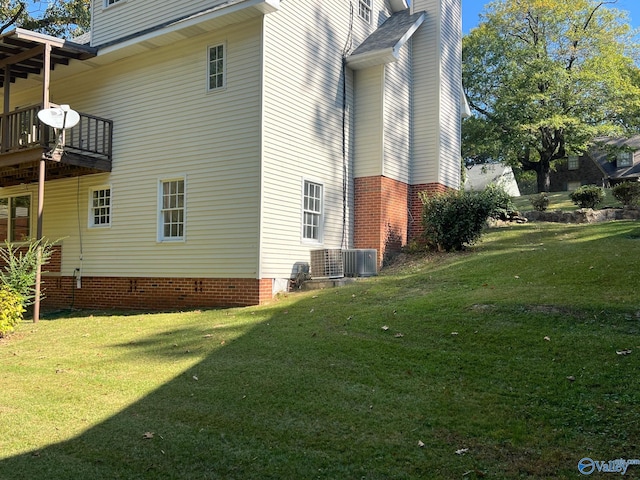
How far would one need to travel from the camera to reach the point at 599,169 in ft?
131

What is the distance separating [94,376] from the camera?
6.42 metres

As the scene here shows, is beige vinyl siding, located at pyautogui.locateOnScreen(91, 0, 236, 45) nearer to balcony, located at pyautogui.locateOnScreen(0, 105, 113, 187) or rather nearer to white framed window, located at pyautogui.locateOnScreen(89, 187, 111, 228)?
balcony, located at pyautogui.locateOnScreen(0, 105, 113, 187)

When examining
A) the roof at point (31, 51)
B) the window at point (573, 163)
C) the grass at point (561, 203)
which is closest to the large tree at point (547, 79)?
the grass at point (561, 203)

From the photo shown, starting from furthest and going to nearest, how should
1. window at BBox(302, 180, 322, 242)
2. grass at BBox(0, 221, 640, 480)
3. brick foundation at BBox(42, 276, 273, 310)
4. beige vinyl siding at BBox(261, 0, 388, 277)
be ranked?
window at BBox(302, 180, 322, 242), beige vinyl siding at BBox(261, 0, 388, 277), brick foundation at BBox(42, 276, 273, 310), grass at BBox(0, 221, 640, 480)

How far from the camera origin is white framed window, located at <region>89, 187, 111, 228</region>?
13.6m

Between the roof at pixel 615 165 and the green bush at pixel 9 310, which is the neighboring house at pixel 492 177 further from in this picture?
the green bush at pixel 9 310

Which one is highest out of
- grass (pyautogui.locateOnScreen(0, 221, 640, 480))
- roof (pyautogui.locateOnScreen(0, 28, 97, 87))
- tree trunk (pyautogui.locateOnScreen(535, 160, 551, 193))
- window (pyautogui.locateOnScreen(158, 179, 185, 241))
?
tree trunk (pyautogui.locateOnScreen(535, 160, 551, 193))

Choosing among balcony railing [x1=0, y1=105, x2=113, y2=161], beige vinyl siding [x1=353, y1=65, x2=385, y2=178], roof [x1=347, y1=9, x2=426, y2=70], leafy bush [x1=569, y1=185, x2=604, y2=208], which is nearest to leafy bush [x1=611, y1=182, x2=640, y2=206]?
leafy bush [x1=569, y1=185, x2=604, y2=208]

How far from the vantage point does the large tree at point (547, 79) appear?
28.9 meters

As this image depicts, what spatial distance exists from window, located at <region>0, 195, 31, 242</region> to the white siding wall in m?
11.8

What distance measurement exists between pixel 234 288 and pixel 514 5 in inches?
1149

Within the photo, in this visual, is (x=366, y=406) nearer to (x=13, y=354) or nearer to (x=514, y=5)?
(x=13, y=354)

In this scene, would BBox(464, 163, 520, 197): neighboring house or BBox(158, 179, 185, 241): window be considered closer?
BBox(158, 179, 185, 241): window

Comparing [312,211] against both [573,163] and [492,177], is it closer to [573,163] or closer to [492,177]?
[492,177]
